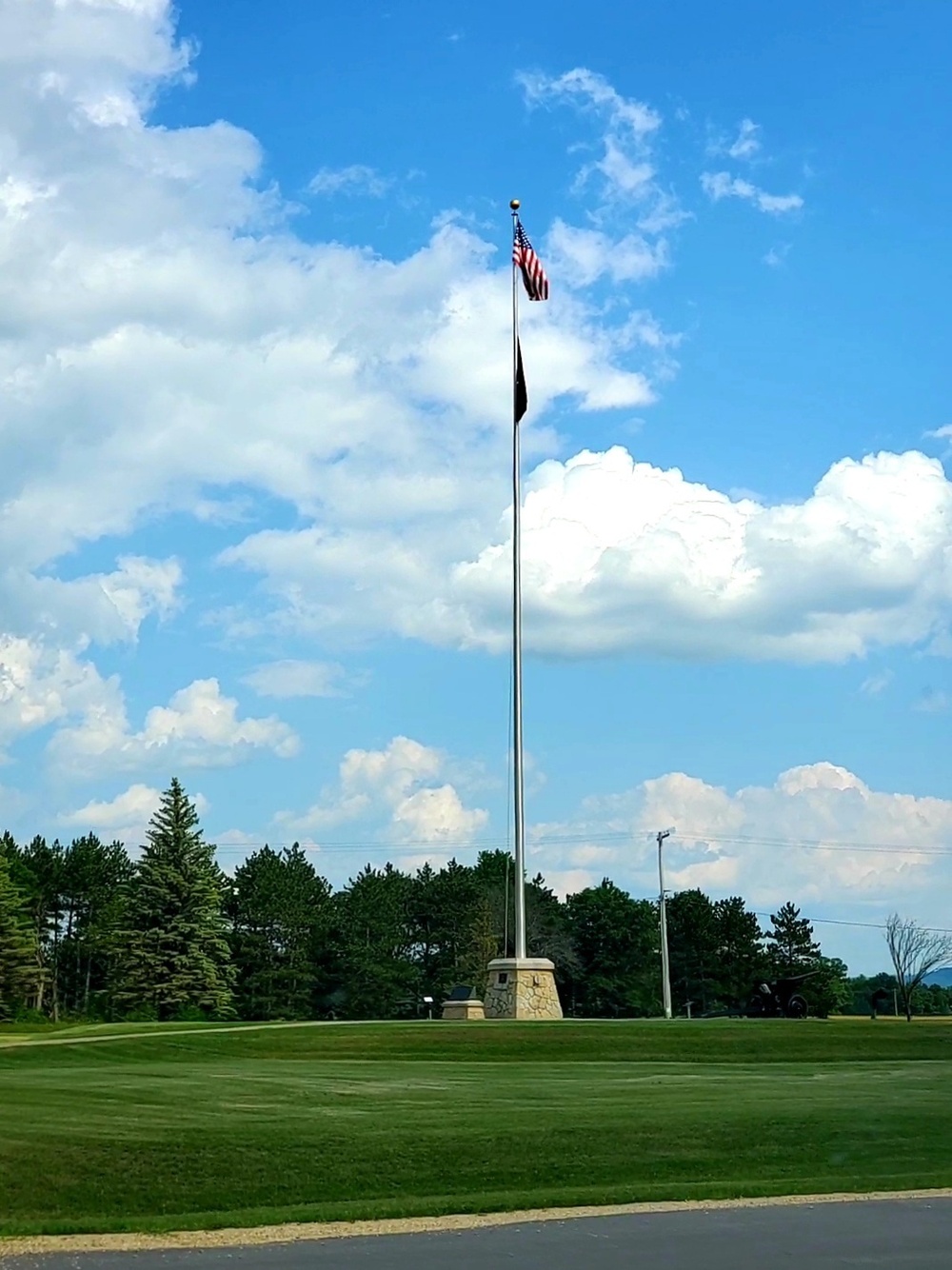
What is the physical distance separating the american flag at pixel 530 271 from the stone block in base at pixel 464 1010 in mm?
20889

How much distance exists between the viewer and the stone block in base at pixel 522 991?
131ft

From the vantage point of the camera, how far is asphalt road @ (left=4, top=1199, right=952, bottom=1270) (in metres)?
10.7

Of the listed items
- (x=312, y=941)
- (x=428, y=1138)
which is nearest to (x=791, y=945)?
(x=312, y=941)

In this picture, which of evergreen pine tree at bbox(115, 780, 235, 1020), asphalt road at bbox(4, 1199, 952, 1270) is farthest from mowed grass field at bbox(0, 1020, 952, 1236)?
evergreen pine tree at bbox(115, 780, 235, 1020)

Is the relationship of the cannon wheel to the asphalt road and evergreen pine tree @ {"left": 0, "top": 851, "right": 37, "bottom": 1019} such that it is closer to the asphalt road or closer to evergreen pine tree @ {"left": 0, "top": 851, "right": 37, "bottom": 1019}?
the asphalt road

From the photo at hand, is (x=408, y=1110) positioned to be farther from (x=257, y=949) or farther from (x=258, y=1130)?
(x=257, y=949)

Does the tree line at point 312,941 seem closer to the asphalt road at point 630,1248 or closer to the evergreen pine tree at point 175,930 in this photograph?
the evergreen pine tree at point 175,930

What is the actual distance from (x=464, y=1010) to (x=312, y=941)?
1598 inches

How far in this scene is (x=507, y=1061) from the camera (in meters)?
30.2

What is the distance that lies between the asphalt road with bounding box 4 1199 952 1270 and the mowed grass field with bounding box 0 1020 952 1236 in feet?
4.95

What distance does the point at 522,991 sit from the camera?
39.8 m

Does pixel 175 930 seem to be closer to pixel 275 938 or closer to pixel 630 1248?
pixel 275 938

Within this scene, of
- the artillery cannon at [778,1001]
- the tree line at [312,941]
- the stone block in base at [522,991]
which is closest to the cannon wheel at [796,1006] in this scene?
the artillery cannon at [778,1001]

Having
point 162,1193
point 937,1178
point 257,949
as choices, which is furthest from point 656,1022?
point 257,949
